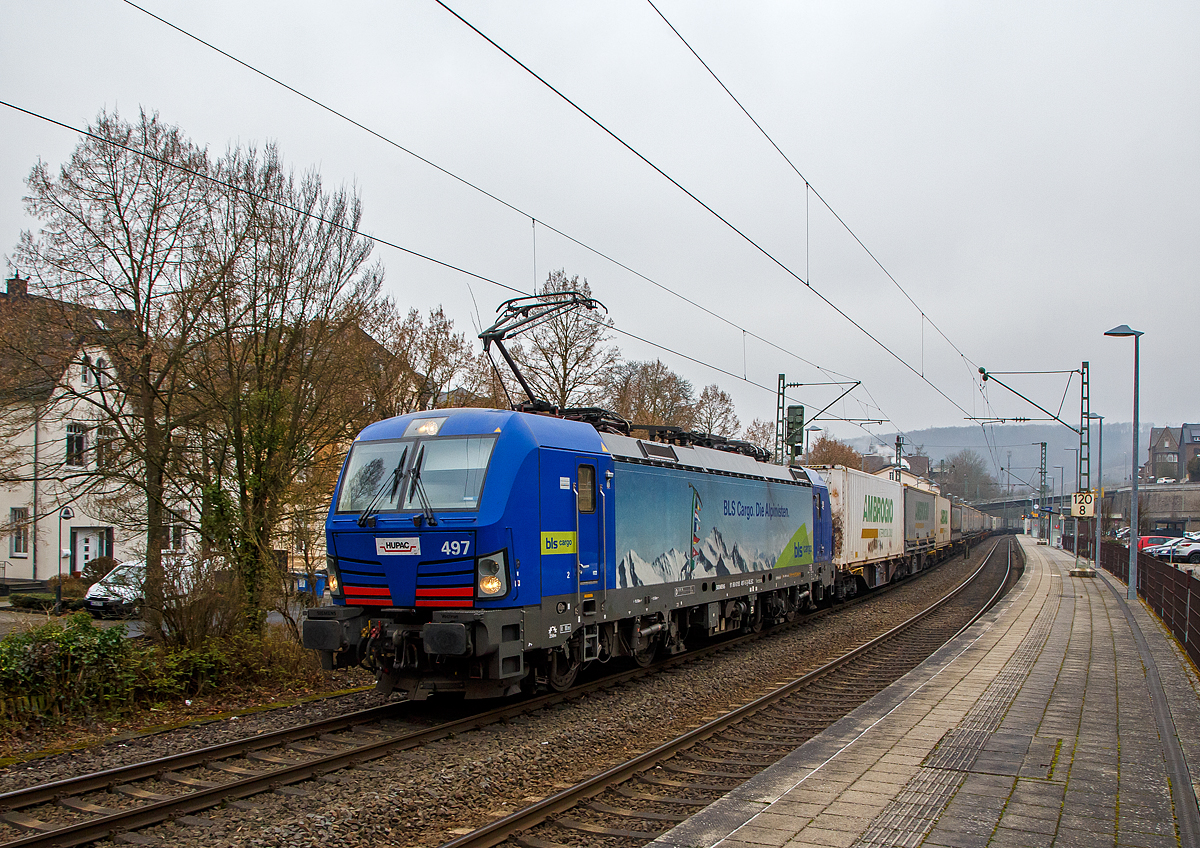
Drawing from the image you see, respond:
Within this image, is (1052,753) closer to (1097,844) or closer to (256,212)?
(1097,844)

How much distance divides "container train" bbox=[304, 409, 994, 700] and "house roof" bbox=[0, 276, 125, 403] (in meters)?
9.73

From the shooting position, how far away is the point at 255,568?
12.9 metres

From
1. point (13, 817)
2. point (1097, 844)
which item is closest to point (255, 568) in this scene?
point (13, 817)

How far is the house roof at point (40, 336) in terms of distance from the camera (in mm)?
15836

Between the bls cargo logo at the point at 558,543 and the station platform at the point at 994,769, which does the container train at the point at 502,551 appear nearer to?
the bls cargo logo at the point at 558,543

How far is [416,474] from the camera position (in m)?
9.01

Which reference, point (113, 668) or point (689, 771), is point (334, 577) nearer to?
point (113, 668)

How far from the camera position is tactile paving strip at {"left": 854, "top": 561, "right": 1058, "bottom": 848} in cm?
541

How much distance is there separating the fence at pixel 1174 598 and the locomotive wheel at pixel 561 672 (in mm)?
8810

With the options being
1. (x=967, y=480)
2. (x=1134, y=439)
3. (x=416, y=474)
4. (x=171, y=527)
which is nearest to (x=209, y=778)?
(x=416, y=474)

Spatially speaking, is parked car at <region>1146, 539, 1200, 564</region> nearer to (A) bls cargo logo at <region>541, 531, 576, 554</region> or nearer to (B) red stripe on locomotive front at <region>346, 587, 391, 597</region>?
(A) bls cargo logo at <region>541, 531, 576, 554</region>

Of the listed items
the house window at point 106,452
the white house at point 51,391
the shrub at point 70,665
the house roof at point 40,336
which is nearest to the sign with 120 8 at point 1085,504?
the white house at point 51,391

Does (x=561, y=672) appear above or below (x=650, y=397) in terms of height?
below

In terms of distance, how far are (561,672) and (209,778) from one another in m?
4.15
